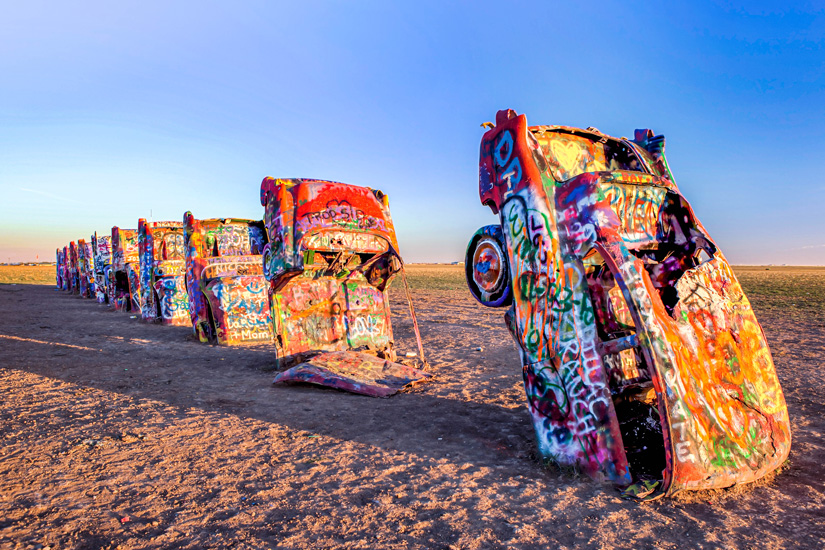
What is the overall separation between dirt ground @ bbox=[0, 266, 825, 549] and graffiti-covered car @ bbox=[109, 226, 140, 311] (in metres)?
11.4

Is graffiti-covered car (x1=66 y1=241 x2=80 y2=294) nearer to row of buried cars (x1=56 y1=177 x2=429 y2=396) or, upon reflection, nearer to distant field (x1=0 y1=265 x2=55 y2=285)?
distant field (x1=0 y1=265 x2=55 y2=285)

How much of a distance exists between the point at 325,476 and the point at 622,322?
10.8 feet

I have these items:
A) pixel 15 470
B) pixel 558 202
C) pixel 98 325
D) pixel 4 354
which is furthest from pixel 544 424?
pixel 98 325

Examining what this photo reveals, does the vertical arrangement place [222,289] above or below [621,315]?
above

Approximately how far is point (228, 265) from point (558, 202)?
32.3 feet

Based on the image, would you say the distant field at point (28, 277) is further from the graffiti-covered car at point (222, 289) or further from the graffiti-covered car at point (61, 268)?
the graffiti-covered car at point (222, 289)

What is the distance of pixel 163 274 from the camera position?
15758 millimetres

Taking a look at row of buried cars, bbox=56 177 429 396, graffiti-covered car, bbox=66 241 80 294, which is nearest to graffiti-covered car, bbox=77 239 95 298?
graffiti-covered car, bbox=66 241 80 294

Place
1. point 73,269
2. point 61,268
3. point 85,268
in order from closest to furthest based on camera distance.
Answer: point 85,268, point 73,269, point 61,268

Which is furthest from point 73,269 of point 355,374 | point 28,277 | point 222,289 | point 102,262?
point 355,374

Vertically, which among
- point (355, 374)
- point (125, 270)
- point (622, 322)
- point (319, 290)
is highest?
point (125, 270)

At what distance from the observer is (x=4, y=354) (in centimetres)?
970

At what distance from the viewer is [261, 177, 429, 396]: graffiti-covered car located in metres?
8.05

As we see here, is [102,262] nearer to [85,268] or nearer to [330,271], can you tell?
[85,268]
